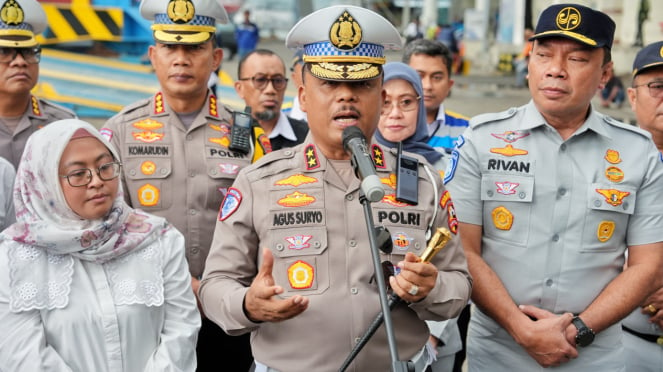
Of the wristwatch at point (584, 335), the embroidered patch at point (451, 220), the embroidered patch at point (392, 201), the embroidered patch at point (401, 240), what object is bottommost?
the wristwatch at point (584, 335)

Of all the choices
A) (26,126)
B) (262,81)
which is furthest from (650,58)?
(26,126)

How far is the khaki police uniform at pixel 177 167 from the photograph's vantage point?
3.71 m

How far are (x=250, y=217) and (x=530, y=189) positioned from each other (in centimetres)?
111

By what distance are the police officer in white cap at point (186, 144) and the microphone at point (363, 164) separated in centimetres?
147

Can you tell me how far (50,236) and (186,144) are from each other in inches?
49.1

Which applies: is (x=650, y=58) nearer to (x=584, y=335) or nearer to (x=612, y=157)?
(x=612, y=157)

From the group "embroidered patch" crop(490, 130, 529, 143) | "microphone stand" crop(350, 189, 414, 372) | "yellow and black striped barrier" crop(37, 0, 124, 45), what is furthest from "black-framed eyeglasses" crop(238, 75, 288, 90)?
"yellow and black striped barrier" crop(37, 0, 124, 45)

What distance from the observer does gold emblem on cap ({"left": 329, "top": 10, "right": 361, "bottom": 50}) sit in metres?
2.66

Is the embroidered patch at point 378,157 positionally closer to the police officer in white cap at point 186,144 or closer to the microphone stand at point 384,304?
the microphone stand at point 384,304

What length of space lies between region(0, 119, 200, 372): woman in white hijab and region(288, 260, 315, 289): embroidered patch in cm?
52

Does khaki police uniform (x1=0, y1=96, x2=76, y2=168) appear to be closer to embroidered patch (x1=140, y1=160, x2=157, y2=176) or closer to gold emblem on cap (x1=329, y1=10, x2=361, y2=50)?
embroidered patch (x1=140, y1=160, x2=157, y2=176)

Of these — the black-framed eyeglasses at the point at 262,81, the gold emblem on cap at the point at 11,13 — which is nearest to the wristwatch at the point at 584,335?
the black-framed eyeglasses at the point at 262,81

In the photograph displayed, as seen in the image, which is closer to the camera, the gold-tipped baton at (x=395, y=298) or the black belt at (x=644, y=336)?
the gold-tipped baton at (x=395, y=298)

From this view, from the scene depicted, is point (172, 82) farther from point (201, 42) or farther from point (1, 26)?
point (1, 26)
